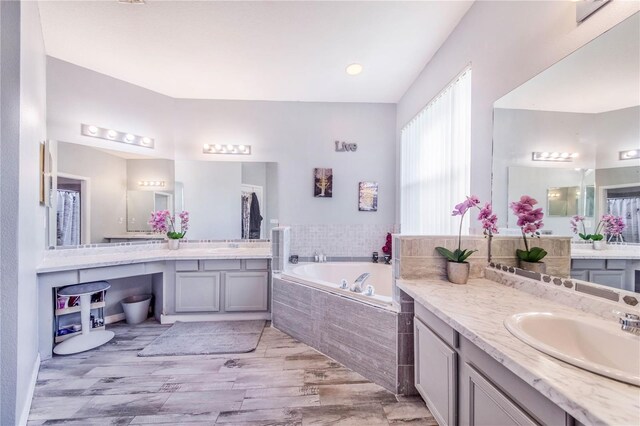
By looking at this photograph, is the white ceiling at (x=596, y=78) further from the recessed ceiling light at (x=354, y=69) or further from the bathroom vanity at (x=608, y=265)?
the recessed ceiling light at (x=354, y=69)

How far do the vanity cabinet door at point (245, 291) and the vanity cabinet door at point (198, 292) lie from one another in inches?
5.0

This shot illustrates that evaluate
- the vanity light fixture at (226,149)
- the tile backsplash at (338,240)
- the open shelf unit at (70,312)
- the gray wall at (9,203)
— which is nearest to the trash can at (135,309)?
the open shelf unit at (70,312)

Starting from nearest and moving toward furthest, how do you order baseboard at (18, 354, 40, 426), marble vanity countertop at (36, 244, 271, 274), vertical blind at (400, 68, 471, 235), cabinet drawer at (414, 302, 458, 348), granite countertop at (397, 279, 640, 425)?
1. granite countertop at (397, 279, 640, 425)
2. cabinet drawer at (414, 302, 458, 348)
3. baseboard at (18, 354, 40, 426)
4. vertical blind at (400, 68, 471, 235)
5. marble vanity countertop at (36, 244, 271, 274)

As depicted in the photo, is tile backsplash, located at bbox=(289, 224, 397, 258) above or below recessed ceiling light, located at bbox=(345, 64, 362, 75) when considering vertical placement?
below

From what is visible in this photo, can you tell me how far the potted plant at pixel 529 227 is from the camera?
1.44 m

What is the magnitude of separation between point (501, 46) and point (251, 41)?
2.05m

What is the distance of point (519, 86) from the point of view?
61.9 inches

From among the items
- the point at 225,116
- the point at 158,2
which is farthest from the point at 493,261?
the point at 225,116

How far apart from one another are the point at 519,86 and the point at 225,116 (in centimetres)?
325

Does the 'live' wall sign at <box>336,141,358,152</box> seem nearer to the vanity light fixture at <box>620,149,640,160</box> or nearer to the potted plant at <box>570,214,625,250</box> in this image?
the potted plant at <box>570,214,625,250</box>

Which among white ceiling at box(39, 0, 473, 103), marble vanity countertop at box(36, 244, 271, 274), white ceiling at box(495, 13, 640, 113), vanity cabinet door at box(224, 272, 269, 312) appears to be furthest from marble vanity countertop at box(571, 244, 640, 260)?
vanity cabinet door at box(224, 272, 269, 312)

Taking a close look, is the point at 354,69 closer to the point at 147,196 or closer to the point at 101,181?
the point at 147,196

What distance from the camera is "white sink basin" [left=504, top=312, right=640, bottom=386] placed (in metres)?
0.80

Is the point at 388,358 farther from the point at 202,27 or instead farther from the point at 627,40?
the point at 202,27
